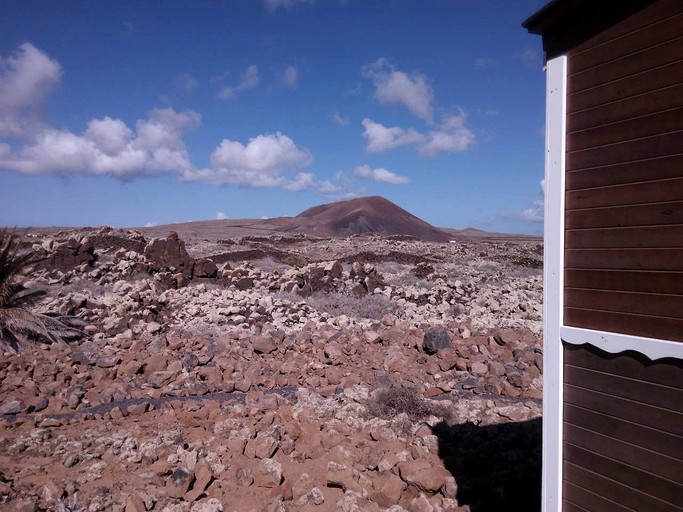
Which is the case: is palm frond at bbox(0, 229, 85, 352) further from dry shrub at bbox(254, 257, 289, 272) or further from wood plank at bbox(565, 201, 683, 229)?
dry shrub at bbox(254, 257, 289, 272)

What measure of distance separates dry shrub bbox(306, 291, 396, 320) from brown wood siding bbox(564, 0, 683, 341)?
24.8 feet

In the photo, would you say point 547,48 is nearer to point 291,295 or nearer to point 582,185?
point 582,185

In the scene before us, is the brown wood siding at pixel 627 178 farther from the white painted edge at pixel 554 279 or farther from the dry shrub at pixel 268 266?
the dry shrub at pixel 268 266

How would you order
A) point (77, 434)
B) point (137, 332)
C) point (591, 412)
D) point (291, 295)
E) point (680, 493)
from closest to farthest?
point (680, 493) < point (591, 412) < point (77, 434) < point (137, 332) < point (291, 295)

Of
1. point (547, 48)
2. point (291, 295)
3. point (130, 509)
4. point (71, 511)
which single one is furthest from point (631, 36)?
point (291, 295)

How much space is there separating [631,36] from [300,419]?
443 centimetres

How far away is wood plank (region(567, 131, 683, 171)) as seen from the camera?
2.41 m

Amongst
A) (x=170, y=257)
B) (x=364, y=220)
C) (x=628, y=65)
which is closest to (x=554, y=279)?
(x=628, y=65)

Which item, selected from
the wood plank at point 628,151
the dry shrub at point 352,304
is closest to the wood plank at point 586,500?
the wood plank at point 628,151

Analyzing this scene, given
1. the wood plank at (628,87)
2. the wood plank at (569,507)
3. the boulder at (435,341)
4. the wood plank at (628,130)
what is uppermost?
the wood plank at (628,87)

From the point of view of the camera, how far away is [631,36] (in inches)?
102

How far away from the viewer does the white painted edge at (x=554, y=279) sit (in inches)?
114

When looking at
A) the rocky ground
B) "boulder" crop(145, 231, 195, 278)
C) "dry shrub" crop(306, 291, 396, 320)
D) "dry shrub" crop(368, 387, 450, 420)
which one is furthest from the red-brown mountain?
"dry shrub" crop(368, 387, 450, 420)

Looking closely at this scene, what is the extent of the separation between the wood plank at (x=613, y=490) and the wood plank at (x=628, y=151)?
67.3 inches
